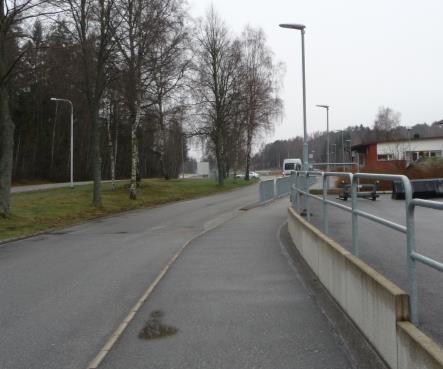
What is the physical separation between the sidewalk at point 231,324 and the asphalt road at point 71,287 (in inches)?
15.7

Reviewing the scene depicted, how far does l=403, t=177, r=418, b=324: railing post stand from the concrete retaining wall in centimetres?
5

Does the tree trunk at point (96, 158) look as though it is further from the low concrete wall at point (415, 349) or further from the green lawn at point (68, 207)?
the low concrete wall at point (415, 349)

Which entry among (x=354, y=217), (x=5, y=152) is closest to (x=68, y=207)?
(x=5, y=152)

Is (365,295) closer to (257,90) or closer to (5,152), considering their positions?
(5,152)

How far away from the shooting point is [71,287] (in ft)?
27.5

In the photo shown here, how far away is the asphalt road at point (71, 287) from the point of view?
17.4ft

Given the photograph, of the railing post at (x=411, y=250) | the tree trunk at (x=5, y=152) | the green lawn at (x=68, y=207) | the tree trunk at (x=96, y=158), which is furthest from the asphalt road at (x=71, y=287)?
the tree trunk at (x=96, y=158)

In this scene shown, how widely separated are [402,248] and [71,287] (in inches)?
214

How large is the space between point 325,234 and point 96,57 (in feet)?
67.8

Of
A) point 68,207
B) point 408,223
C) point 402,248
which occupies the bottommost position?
A: point 68,207

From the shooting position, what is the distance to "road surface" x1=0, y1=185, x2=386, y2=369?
16.3 ft

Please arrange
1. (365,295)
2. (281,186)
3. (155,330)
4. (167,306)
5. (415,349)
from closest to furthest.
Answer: (415,349)
(365,295)
(155,330)
(167,306)
(281,186)

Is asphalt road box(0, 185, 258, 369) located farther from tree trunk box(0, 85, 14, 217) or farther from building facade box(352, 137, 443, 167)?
building facade box(352, 137, 443, 167)

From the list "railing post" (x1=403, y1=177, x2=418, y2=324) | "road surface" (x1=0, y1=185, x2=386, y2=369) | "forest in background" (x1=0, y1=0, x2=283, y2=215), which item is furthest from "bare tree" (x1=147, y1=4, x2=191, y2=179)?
"railing post" (x1=403, y1=177, x2=418, y2=324)
